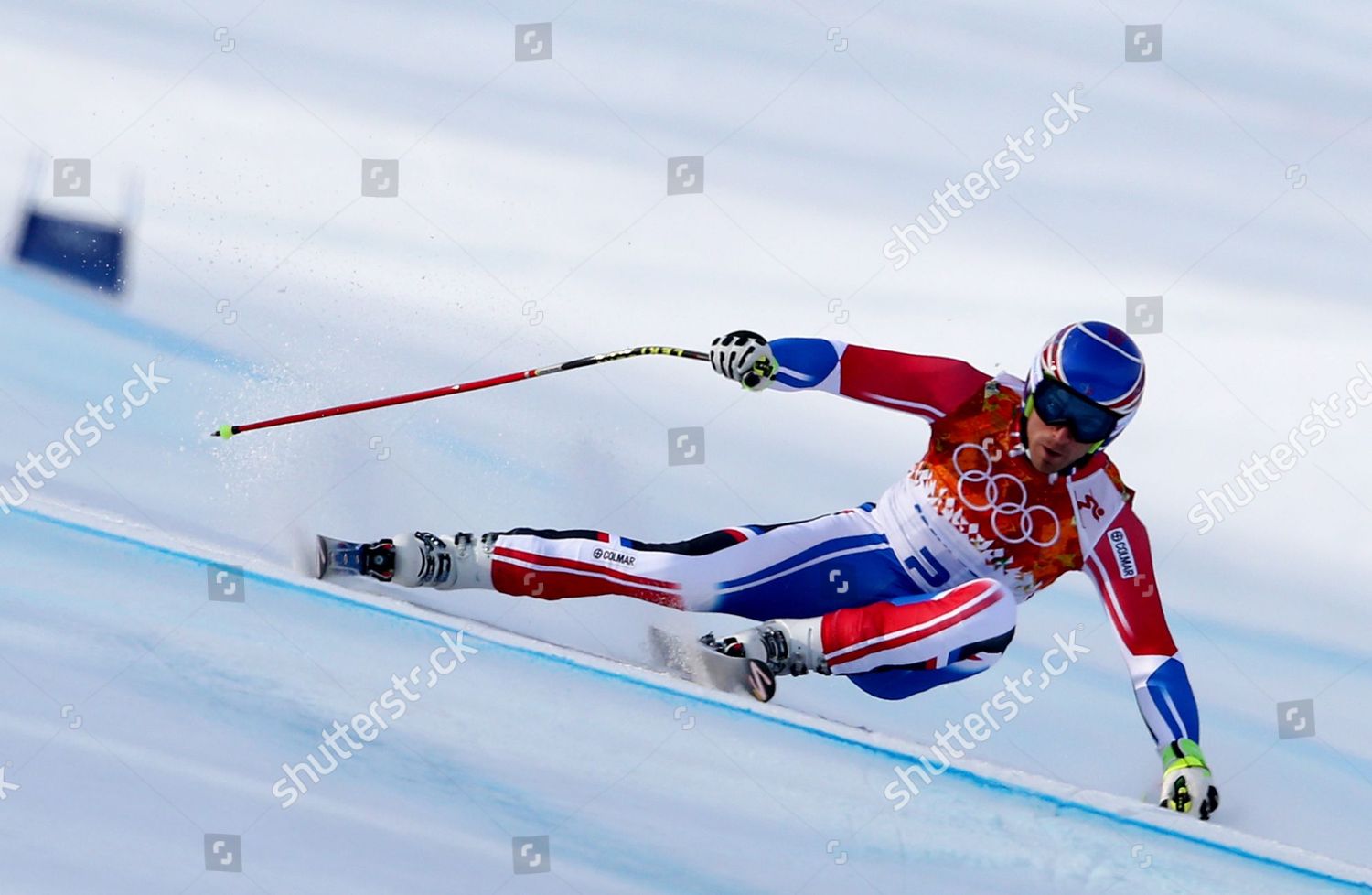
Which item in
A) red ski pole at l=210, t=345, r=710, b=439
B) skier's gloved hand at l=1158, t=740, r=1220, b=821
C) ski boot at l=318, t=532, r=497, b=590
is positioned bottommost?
skier's gloved hand at l=1158, t=740, r=1220, b=821

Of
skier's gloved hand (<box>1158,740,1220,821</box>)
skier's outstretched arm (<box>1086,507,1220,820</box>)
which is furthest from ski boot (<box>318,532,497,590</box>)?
skier's gloved hand (<box>1158,740,1220,821</box>)

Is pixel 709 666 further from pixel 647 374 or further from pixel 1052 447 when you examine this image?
pixel 647 374

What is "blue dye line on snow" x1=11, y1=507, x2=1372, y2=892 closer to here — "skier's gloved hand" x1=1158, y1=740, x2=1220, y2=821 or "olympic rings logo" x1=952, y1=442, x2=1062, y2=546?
"skier's gloved hand" x1=1158, y1=740, x2=1220, y2=821

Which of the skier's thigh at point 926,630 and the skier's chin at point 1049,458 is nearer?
the skier's thigh at point 926,630

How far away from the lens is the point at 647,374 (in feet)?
25.9

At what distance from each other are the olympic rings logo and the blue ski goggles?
21 centimetres

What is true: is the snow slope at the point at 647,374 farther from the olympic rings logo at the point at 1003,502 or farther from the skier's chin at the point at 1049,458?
the skier's chin at the point at 1049,458

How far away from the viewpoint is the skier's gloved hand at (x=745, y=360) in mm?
4426

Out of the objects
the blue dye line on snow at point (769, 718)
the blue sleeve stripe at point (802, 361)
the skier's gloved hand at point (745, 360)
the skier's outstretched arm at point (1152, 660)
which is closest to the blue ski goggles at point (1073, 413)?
the skier's outstretched arm at point (1152, 660)

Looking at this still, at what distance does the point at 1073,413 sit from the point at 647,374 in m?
3.77

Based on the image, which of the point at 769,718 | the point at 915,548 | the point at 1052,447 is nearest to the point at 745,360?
the point at 915,548

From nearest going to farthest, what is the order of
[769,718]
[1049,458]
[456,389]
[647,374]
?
[769,718], [1049,458], [456,389], [647,374]

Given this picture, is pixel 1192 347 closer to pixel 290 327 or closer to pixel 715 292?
pixel 715 292

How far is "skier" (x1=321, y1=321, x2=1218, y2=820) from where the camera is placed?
438cm
